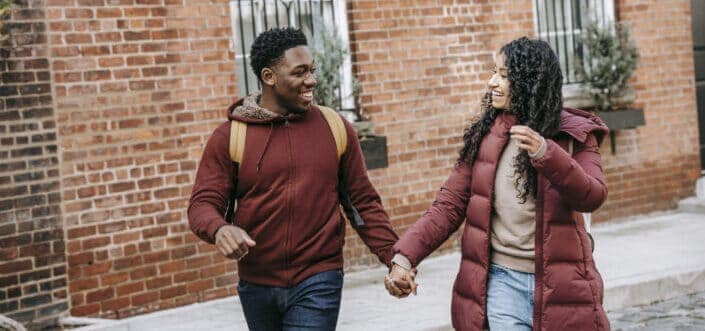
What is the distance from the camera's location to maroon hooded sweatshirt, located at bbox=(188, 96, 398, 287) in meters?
3.94

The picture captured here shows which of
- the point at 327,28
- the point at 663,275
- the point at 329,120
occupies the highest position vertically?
the point at 327,28

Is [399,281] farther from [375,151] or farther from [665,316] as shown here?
[375,151]

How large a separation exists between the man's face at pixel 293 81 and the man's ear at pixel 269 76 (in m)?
0.01

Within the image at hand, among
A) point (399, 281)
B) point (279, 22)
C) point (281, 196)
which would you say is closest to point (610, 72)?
point (279, 22)

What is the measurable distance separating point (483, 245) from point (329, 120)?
818 millimetres

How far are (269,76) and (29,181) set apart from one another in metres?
3.60

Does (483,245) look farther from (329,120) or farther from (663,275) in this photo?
(663,275)

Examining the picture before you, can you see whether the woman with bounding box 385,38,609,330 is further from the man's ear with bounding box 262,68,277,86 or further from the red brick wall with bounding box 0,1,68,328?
the red brick wall with bounding box 0,1,68,328

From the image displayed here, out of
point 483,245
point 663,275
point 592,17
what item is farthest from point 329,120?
point 592,17

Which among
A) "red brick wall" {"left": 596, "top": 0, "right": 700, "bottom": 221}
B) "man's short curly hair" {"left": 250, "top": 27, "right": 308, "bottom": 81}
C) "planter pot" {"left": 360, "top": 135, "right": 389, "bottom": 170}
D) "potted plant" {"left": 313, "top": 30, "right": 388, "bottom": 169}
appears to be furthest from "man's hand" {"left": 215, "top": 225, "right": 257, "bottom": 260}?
"red brick wall" {"left": 596, "top": 0, "right": 700, "bottom": 221}

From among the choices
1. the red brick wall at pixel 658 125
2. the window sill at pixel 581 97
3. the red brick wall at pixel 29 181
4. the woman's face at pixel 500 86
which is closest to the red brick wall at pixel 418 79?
the window sill at pixel 581 97

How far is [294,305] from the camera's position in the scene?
394 centimetres

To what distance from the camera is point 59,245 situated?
7.23m

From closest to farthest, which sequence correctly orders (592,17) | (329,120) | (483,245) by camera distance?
(483,245)
(329,120)
(592,17)
